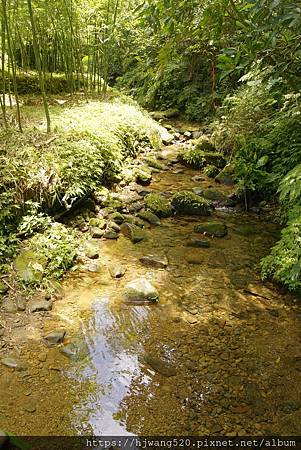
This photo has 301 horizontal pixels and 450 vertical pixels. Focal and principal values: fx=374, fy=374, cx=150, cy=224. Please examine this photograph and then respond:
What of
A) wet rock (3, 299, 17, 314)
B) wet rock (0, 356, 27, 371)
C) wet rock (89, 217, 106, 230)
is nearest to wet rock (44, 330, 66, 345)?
wet rock (0, 356, 27, 371)

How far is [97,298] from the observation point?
14.7ft

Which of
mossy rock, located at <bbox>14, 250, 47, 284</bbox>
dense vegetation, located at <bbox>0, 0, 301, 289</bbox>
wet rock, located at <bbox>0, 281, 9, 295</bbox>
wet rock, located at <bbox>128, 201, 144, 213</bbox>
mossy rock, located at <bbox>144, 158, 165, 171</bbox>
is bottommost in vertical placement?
wet rock, located at <bbox>128, 201, 144, 213</bbox>

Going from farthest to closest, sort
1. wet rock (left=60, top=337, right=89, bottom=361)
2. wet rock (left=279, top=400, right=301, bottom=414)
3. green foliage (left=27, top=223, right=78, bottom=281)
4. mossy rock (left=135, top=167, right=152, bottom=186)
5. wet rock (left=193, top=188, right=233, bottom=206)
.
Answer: mossy rock (left=135, top=167, right=152, bottom=186), wet rock (left=193, top=188, right=233, bottom=206), green foliage (left=27, top=223, right=78, bottom=281), wet rock (left=60, top=337, right=89, bottom=361), wet rock (left=279, top=400, right=301, bottom=414)

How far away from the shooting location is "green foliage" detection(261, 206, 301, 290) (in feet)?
14.7

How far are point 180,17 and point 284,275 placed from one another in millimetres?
3104

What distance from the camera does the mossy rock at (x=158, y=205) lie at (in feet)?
22.9

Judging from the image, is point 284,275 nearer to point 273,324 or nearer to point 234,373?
point 273,324

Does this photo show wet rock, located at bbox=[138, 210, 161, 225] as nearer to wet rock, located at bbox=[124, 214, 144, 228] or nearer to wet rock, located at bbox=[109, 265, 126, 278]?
wet rock, located at bbox=[124, 214, 144, 228]

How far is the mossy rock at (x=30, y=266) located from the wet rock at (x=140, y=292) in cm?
107

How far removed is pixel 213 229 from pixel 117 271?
6.68 ft

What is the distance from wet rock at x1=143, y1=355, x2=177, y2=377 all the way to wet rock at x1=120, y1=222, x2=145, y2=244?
8.36ft

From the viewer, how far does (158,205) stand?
23.3 feet

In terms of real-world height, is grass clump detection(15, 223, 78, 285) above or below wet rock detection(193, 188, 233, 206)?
above

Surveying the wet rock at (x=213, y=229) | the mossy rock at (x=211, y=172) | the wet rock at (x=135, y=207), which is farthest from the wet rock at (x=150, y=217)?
the mossy rock at (x=211, y=172)
